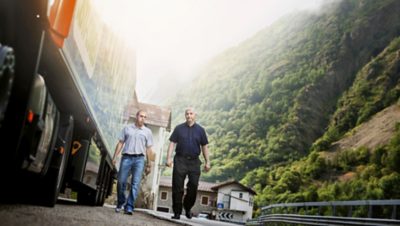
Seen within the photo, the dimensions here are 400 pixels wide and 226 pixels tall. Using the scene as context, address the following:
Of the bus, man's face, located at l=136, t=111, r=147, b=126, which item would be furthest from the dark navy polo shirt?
the bus

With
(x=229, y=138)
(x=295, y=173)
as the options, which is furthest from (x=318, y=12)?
(x=295, y=173)

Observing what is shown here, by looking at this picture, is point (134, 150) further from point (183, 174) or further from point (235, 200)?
point (235, 200)

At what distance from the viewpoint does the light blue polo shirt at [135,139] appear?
29.0ft

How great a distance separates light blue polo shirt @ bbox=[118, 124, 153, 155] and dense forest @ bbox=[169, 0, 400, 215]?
343 feet

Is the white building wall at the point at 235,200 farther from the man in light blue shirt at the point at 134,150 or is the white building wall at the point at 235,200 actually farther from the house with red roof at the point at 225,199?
the man in light blue shirt at the point at 134,150

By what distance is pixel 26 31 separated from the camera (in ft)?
11.0

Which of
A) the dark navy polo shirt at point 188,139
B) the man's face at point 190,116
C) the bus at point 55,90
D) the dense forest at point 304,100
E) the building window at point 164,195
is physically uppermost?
the dense forest at point 304,100

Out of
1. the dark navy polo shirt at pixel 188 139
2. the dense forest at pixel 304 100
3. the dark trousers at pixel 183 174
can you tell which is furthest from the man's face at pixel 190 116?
the dense forest at pixel 304 100

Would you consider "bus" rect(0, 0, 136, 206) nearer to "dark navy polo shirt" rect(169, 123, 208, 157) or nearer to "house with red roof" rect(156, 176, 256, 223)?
"dark navy polo shirt" rect(169, 123, 208, 157)

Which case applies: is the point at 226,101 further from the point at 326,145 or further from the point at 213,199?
the point at 213,199

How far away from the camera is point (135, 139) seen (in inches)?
349

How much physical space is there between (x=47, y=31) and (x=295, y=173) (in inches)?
4611

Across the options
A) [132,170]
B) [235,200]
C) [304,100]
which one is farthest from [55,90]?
[304,100]

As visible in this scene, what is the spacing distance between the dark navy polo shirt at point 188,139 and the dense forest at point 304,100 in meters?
104
